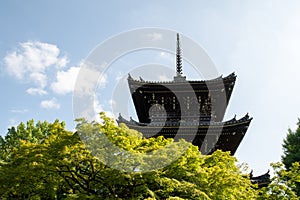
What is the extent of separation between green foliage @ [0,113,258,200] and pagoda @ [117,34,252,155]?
7.66 meters

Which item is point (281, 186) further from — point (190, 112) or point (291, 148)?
point (291, 148)

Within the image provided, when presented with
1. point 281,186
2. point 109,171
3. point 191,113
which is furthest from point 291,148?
point 109,171

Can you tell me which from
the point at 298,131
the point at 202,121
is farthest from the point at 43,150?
the point at 298,131

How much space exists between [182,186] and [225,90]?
12.4m

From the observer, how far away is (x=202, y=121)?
773 inches

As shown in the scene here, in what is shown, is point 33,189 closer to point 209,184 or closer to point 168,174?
point 168,174

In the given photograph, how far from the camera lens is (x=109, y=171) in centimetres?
955

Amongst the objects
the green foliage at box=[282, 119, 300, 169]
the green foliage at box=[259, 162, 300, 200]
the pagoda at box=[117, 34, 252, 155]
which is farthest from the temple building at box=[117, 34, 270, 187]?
the green foliage at box=[282, 119, 300, 169]

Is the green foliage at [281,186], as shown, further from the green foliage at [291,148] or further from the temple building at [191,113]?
the green foliage at [291,148]

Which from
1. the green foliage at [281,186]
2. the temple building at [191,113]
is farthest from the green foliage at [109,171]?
the temple building at [191,113]

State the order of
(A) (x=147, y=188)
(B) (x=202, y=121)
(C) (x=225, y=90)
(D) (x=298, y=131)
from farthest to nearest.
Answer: (D) (x=298, y=131) < (C) (x=225, y=90) < (B) (x=202, y=121) < (A) (x=147, y=188)

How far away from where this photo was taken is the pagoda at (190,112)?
18.9m

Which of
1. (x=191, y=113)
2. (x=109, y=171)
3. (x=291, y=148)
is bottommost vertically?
(x=109, y=171)

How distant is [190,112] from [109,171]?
11675 mm
